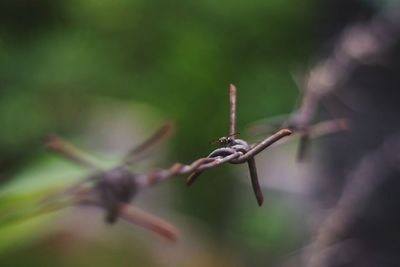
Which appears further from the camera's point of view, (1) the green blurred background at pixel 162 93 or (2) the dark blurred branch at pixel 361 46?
(1) the green blurred background at pixel 162 93

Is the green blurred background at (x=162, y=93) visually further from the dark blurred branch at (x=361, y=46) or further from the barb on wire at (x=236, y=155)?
the barb on wire at (x=236, y=155)

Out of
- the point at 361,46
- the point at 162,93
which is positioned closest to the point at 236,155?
the point at 361,46

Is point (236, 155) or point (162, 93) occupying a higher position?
point (162, 93)

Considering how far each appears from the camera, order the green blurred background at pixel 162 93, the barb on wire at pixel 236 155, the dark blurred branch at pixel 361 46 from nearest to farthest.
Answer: the barb on wire at pixel 236 155 < the dark blurred branch at pixel 361 46 < the green blurred background at pixel 162 93

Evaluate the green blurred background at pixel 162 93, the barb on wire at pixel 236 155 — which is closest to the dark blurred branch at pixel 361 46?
the green blurred background at pixel 162 93

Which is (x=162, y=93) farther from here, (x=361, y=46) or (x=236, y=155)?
(x=236, y=155)

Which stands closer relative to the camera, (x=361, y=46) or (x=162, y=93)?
(x=361, y=46)

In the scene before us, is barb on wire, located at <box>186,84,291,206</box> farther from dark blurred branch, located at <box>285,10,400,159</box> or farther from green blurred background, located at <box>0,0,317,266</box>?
green blurred background, located at <box>0,0,317,266</box>

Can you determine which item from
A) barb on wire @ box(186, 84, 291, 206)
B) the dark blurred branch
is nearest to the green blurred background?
the dark blurred branch
